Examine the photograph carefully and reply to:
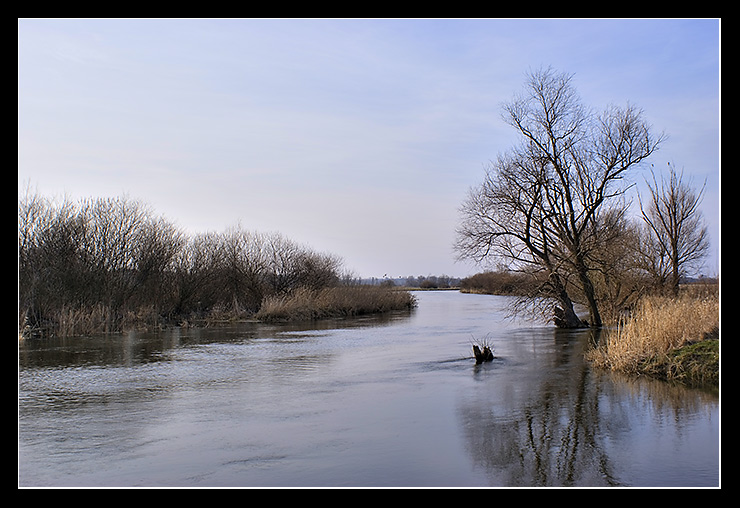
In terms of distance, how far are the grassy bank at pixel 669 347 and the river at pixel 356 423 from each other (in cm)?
61

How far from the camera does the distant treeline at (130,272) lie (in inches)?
977

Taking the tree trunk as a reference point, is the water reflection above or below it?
below

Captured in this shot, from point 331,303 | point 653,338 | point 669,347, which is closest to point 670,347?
point 669,347

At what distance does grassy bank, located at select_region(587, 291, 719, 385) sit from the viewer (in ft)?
42.0

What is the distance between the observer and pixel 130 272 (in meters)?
29.3

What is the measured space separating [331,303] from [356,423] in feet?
89.1

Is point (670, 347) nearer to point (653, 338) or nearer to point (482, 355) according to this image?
point (653, 338)

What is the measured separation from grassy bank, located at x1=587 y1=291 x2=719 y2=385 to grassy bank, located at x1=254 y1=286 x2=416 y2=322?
21.0 meters

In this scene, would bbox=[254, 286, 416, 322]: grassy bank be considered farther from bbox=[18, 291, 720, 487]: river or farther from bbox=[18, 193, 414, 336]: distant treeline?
bbox=[18, 291, 720, 487]: river

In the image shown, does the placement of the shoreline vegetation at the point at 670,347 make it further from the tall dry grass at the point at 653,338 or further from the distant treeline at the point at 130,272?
the distant treeline at the point at 130,272

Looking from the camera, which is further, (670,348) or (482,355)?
(482,355)

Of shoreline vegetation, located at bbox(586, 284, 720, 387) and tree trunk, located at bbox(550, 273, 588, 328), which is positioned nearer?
shoreline vegetation, located at bbox(586, 284, 720, 387)

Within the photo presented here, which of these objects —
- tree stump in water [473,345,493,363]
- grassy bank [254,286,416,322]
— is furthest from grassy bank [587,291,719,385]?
grassy bank [254,286,416,322]
